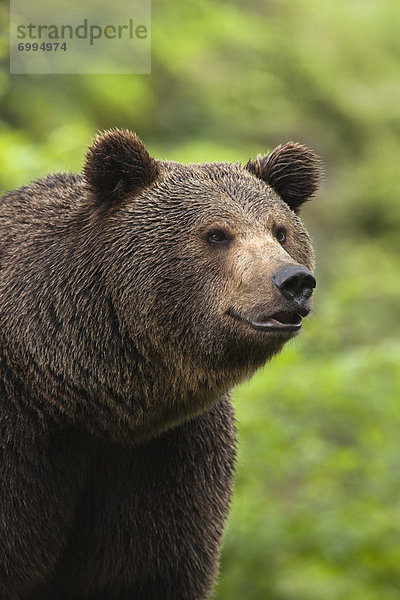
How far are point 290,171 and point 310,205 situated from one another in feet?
27.8

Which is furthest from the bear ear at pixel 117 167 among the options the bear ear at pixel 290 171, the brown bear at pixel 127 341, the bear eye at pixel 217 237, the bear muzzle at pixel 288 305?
the bear muzzle at pixel 288 305

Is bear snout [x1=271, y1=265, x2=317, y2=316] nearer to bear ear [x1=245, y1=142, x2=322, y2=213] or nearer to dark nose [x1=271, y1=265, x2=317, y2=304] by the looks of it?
dark nose [x1=271, y1=265, x2=317, y2=304]

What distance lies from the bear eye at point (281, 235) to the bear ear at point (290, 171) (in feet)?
1.24

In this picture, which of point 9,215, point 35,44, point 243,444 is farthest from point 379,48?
point 9,215

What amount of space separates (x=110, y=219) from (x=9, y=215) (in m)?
0.66

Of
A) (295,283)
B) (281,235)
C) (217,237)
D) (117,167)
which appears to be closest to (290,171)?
(281,235)

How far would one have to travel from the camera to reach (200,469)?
521cm

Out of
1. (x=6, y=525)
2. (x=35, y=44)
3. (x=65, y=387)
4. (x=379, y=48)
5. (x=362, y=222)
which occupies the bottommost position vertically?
(x=6, y=525)

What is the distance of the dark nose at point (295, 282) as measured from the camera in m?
4.31

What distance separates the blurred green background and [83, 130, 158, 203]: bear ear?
1.87 m

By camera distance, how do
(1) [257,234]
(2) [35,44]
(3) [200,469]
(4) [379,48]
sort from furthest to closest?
(4) [379,48]
(2) [35,44]
(3) [200,469]
(1) [257,234]

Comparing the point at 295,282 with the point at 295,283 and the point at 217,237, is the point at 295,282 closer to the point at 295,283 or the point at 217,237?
the point at 295,283

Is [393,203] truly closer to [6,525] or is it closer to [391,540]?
[391,540]

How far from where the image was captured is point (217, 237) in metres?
4.73
